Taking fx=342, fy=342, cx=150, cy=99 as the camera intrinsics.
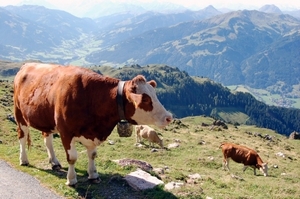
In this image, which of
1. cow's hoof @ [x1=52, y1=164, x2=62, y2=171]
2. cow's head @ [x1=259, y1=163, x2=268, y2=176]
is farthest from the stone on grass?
cow's head @ [x1=259, y1=163, x2=268, y2=176]

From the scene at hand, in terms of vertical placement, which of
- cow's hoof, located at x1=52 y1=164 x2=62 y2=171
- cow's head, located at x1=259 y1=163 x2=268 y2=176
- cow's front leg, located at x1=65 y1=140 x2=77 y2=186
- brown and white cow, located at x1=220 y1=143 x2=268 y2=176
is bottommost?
cow's head, located at x1=259 y1=163 x2=268 y2=176

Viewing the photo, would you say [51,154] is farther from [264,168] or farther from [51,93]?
[264,168]

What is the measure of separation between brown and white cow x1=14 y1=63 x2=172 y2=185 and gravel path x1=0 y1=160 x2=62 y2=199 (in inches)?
38.2

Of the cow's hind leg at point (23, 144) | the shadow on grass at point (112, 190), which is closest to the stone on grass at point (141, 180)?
the shadow on grass at point (112, 190)

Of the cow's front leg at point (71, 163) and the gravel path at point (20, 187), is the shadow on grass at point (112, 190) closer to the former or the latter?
the cow's front leg at point (71, 163)

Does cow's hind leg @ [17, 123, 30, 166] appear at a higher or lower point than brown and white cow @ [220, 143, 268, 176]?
higher

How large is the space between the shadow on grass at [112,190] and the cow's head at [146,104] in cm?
313

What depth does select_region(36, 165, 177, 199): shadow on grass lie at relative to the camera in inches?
466

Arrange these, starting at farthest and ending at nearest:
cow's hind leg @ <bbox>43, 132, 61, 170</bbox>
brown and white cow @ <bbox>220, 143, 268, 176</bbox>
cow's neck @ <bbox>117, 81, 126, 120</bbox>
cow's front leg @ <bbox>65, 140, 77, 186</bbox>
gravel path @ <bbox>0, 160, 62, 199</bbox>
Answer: brown and white cow @ <bbox>220, 143, 268, 176</bbox>, cow's hind leg @ <bbox>43, 132, 61, 170</bbox>, cow's front leg @ <bbox>65, 140, 77, 186</bbox>, gravel path @ <bbox>0, 160, 62, 199</bbox>, cow's neck @ <bbox>117, 81, 126, 120</bbox>


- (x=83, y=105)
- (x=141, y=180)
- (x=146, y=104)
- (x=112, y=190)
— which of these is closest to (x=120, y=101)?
(x=146, y=104)

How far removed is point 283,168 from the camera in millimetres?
35438

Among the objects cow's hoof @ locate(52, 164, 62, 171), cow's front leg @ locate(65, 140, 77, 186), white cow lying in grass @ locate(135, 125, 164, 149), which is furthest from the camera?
white cow lying in grass @ locate(135, 125, 164, 149)

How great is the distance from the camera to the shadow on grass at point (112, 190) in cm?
1184

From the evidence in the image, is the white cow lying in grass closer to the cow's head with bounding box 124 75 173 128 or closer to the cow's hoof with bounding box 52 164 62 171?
the cow's hoof with bounding box 52 164 62 171
